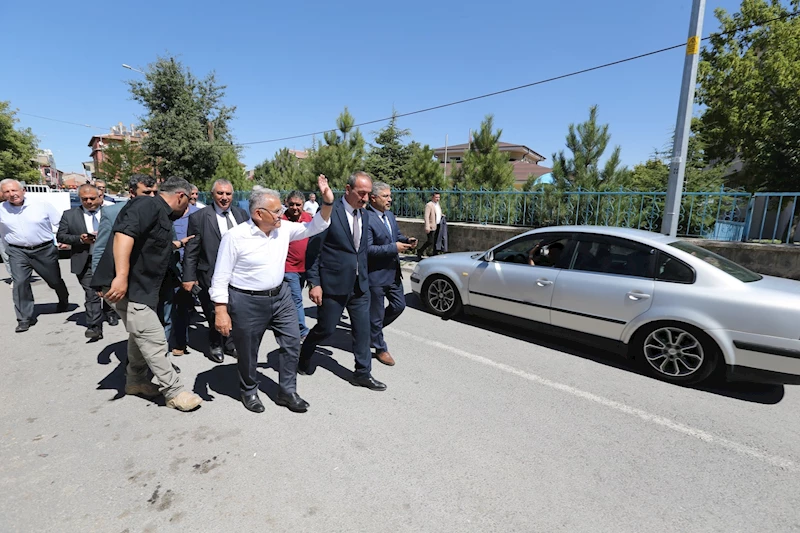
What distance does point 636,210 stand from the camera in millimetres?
8258

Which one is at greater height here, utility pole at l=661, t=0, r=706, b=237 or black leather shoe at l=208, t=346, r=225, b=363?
utility pole at l=661, t=0, r=706, b=237

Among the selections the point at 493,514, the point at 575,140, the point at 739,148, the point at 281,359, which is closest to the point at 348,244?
the point at 281,359

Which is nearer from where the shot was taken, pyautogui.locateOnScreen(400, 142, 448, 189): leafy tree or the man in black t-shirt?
the man in black t-shirt

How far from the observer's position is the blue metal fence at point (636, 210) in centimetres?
689

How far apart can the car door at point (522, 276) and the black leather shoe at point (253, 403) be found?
9.79ft

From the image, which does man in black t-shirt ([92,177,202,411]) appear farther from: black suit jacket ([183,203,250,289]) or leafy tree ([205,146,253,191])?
leafy tree ([205,146,253,191])

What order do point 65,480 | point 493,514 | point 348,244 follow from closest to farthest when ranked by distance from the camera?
1. point 493,514
2. point 65,480
3. point 348,244

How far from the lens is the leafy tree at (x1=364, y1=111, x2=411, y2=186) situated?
2402 centimetres

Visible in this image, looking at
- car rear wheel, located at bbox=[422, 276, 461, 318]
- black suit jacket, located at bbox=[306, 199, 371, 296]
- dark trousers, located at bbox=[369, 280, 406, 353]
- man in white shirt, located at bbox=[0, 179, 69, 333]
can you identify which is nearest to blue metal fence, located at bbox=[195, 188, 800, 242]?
car rear wheel, located at bbox=[422, 276, 461, 318]

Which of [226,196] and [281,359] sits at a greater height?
[226,196]

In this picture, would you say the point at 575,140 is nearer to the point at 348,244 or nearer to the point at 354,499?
the point at 348,244

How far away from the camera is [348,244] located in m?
3.44

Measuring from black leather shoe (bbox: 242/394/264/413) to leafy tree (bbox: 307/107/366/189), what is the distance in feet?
50.8

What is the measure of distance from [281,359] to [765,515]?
3037mm
